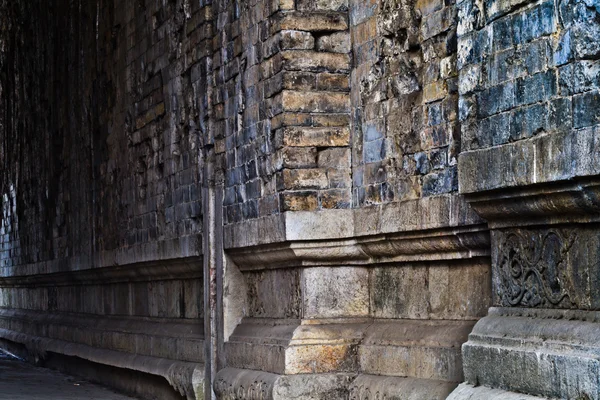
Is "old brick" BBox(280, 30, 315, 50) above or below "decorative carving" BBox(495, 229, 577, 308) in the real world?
above

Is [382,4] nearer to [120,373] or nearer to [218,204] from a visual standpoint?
[218,204]

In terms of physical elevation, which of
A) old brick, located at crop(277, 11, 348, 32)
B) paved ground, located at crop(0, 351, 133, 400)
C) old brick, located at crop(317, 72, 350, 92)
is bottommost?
paved ground, located at crop(0, 351, 133, 400)

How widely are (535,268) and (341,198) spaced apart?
2970 millimetres

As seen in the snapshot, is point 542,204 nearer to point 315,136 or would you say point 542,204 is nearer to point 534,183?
point 534,183

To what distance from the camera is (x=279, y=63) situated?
8.78 meters

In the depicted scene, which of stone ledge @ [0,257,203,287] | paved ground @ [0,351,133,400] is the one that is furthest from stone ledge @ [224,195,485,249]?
paved ground @ [0,351,133,400]

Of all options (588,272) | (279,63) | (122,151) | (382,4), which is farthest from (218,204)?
(588,272)

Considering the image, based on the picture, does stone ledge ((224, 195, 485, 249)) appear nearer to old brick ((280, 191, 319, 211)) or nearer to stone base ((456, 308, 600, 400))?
old brick ((280, 191, 319, 211))

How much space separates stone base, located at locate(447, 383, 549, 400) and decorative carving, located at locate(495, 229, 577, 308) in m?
0.45

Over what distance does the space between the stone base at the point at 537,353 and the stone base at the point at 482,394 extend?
30mm

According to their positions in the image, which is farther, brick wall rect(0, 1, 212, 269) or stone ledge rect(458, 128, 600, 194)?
brick wall rect(0, 1, 212, 269)

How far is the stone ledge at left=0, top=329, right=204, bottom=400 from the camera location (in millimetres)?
10648

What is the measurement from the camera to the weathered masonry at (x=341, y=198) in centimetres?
563

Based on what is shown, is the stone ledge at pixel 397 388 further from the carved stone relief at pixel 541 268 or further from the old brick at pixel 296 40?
the old brick at pixel 296 40
